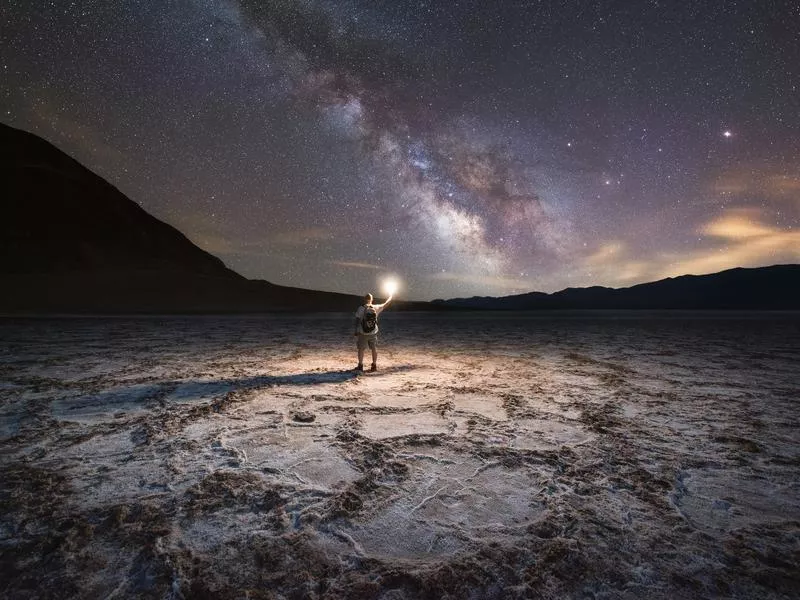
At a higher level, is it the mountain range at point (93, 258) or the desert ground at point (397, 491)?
the mountain range at point (93, 258)

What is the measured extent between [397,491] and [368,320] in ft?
14.5

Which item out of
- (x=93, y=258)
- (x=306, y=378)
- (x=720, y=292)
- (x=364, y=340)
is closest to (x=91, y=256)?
(x=93, y=258)

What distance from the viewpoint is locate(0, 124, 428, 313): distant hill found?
141 ft

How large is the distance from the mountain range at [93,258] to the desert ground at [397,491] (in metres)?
37.3

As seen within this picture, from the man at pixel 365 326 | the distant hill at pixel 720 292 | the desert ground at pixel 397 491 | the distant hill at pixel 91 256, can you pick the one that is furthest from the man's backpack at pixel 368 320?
the distant hill at pixel 720 292

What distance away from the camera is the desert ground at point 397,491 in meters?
1.91

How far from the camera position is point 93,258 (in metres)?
63.8

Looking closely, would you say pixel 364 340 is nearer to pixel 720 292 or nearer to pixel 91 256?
pixel 91 256

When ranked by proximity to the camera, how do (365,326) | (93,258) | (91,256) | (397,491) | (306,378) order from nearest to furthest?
(397,491) → (306,378) → (365,326) → (93,258) → (91,256)

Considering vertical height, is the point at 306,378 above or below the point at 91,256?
below

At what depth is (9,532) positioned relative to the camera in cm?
220

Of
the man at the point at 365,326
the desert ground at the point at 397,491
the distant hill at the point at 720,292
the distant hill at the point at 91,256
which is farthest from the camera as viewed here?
the distant hill at the point at 720,292

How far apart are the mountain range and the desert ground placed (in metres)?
37.3

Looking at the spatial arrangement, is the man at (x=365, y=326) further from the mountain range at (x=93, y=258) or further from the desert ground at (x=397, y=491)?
the mountain range at (x=93, y=258)
